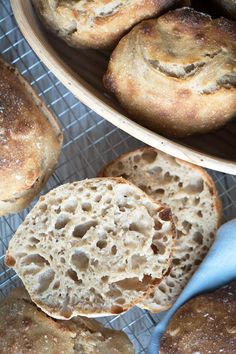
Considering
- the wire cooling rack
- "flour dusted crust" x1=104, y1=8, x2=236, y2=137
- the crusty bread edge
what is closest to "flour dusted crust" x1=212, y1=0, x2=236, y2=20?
"flour dusted crust" x1=104, y1=8, x2=236, y2=137

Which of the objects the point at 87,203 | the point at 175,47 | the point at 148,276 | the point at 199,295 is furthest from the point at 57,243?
the point at 175,47

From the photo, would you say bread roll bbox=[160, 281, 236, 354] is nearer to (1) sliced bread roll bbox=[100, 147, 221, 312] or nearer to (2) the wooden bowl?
(1) sliced bread roll bbox=[100, 147, 221, 312]

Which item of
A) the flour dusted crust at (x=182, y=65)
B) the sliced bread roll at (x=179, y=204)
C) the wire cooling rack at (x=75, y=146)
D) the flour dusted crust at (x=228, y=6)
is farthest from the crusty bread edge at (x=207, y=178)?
the flour dusted crust at (x=228, y=6)

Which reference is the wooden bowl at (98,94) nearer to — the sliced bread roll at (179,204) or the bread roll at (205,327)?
the sliced bread roll at (179,204)

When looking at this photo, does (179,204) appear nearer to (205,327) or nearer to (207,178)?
(207,178)

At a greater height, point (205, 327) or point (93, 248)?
point (93, 248)

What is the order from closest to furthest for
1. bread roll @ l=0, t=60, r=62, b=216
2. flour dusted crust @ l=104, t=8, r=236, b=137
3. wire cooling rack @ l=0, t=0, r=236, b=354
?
1. flour dusted crust @ l=104, t=8, r=236, b=137
2. bread roll @ l=0, t=60, r=62, b=216
3. wire cooling rack @ l=0, t=0, r=236, b=354

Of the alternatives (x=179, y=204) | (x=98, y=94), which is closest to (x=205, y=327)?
(x=179, y=204)
